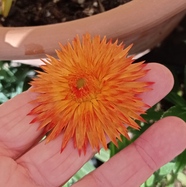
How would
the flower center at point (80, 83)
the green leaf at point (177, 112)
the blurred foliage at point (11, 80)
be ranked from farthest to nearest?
the blurred foliage at point (11, 80) < the green leaf at point (177, 112) < the flower center at point (80, 83)

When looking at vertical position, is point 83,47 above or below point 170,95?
above

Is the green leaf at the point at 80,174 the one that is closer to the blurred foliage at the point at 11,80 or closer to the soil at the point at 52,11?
the blurred foliage at the point at 11,80

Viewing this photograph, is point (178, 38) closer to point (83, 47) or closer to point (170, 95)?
point (170, 95)

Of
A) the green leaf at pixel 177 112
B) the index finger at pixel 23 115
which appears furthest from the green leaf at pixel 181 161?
the index finger at pixel 23 115

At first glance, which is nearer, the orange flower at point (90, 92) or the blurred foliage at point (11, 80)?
the orange flower at point (90, 92)

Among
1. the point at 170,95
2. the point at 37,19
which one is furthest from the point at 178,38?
the point at 37,19

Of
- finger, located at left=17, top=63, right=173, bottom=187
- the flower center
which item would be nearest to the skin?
finger, located at left=17, top=63, right=173, bottom=187

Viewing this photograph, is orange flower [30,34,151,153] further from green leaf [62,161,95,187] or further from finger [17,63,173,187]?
green leaf [62,161,95,187]
